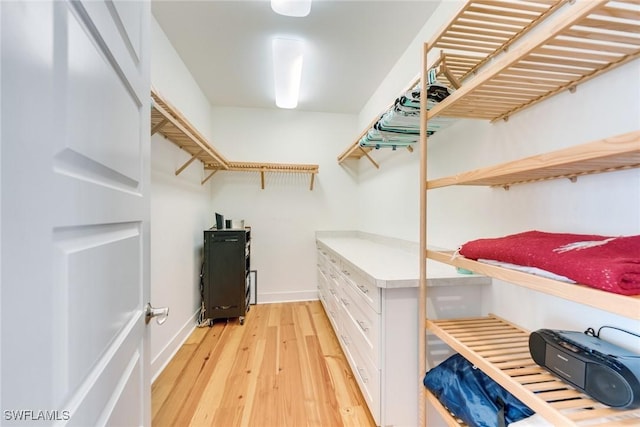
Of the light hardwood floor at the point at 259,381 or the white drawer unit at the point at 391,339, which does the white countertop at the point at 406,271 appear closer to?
the white drawer unit at the point at 391,339

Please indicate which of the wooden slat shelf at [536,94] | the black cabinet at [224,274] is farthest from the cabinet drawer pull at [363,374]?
the black cabinet at [224,274]

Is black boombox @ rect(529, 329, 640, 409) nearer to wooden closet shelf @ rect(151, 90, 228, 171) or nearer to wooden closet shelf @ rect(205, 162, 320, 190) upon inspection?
wooden closet shelf @ rect(151, 90, 228, 171)

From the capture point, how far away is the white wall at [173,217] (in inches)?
80.0

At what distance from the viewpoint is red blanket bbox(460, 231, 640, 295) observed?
22.6 inches

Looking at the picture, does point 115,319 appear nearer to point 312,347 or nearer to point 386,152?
point 312,347

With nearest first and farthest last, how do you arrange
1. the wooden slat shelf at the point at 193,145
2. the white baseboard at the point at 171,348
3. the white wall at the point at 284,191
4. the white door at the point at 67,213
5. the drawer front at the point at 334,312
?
the white door at the point at 67,213
the wooden slat shelf at the point at 193,145
the white baseboard at the point at 171,348
the drawer front at the point at 334,312
the white wall at the point at 284,191

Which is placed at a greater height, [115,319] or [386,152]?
[386,152]

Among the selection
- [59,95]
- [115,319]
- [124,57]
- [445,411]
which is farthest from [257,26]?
[445,411]

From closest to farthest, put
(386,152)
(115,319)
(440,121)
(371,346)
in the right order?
(115,319), (371,346), (440,121), (386,152)

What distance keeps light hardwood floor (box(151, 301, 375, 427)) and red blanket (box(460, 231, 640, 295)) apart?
131cm

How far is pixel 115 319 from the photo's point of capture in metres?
0.65

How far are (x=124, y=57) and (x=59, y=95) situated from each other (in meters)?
0.37

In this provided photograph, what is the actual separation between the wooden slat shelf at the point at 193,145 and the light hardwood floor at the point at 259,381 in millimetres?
→ 1640

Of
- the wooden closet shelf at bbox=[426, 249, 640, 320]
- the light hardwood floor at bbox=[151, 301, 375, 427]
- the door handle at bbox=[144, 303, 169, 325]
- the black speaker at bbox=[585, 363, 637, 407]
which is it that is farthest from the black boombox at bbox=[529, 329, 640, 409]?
the door handle at bbox=[144, 303, 169, 325]
